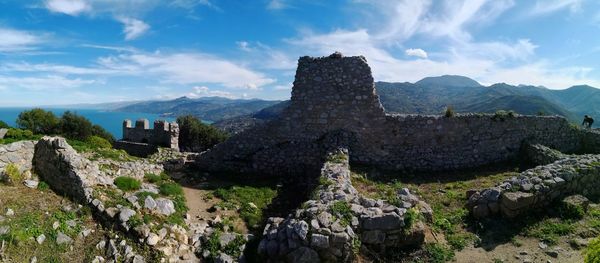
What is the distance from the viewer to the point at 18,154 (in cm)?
1142

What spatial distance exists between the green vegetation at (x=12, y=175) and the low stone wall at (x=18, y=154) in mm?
207

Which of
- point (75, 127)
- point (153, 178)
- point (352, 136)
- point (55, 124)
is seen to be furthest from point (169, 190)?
point (75, 127)

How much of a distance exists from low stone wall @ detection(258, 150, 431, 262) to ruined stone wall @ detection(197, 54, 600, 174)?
765cm

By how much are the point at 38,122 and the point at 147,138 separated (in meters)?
28.8

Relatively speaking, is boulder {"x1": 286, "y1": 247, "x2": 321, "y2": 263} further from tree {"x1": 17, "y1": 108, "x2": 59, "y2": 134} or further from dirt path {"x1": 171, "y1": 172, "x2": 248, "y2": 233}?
tree {"x1": 17, "y1": 108, "x2": 59, "y2": 134}

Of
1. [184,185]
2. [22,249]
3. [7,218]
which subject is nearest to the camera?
[22,249]

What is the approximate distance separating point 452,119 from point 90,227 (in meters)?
15.1

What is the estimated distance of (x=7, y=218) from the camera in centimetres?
857

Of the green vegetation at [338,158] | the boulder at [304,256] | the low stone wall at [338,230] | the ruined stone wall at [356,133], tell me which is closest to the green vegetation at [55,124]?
the ruined stone wall at [356,133]

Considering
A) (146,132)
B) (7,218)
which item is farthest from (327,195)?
(146,132)

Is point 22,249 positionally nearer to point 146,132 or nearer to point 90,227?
point 90,227

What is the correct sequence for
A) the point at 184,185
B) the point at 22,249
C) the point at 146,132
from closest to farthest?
the point at 22,249 → the point at 184,185 → the point at 146,132

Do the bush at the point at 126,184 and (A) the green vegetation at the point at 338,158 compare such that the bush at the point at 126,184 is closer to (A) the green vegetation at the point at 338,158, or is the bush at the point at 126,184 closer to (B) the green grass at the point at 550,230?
(A) the green vegetation at the point at 338,158

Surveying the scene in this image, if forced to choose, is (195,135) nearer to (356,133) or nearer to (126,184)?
(356,133)
